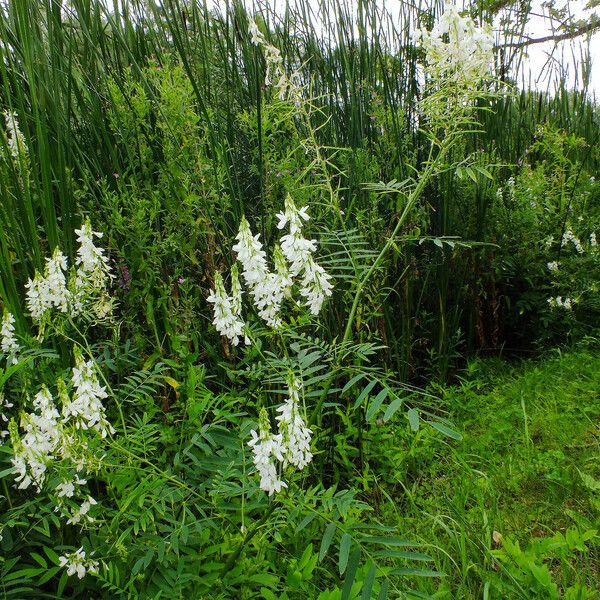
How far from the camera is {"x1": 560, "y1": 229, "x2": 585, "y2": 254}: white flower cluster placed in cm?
269

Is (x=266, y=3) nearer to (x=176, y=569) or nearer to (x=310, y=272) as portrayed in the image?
(x=310, y=272)

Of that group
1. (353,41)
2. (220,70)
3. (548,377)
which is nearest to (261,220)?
(220,70)

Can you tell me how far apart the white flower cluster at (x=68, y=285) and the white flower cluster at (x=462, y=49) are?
0.94 meters

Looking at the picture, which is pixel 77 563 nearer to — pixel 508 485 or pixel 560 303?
pixel 508 485

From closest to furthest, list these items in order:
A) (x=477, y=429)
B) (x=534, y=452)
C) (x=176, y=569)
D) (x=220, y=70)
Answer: (x=176, y=569)
(x=534, y=452)
(x=477, y=429)
(x=220, y=70)

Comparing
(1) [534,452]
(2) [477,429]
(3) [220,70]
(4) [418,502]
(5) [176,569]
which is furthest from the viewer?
(3) [220,70]

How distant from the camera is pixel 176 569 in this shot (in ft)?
4.01

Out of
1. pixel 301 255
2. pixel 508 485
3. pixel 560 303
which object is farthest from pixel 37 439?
pixel 560 303

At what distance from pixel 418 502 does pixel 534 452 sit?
47 cm

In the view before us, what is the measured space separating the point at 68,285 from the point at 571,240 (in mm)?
2417

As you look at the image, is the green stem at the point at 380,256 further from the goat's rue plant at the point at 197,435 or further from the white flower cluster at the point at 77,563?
the white flower cluster at the point at 77,563

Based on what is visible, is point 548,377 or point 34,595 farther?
point 548,377

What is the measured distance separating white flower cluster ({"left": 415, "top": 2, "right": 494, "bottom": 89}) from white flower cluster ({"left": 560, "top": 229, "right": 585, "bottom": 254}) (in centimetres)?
166

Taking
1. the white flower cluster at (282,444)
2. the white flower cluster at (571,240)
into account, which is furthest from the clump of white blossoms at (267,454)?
the white flower cluster at (571,240)
